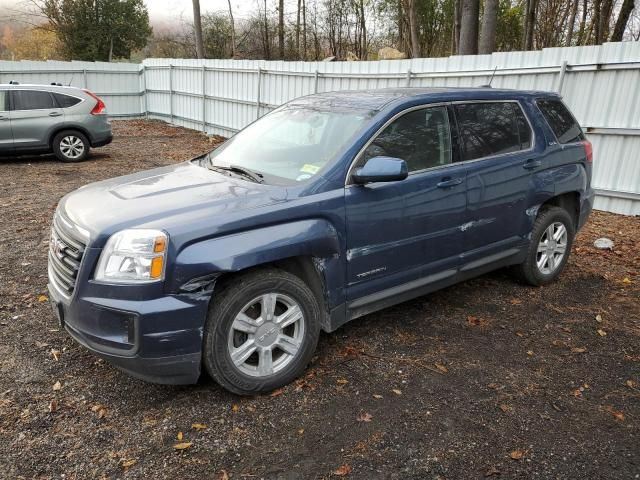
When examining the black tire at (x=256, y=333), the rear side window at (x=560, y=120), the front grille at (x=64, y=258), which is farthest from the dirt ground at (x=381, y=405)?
the rear side window at (x=560, y=120)

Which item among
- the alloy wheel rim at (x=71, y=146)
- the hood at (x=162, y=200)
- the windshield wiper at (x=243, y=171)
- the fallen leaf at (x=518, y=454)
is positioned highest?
the windshield wiper at (x=243, y=171)

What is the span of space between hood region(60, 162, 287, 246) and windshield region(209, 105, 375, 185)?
245mm

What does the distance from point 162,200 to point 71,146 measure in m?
9.74

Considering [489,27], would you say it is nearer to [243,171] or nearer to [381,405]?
[243,171]

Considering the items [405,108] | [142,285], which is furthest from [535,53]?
[142,285]

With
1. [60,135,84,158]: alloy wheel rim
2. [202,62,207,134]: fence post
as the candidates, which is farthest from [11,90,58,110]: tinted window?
[202,62,207,134]: fence post

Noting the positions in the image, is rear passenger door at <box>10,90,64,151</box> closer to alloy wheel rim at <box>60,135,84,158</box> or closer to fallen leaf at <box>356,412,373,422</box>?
alloy wheel rim at <box>60,135,84,158</box>

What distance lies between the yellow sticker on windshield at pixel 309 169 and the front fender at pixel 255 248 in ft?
1.26

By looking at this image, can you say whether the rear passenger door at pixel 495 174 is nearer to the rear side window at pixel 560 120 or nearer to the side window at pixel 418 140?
the side window at pixel 418 140

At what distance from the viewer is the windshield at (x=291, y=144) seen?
140 inches

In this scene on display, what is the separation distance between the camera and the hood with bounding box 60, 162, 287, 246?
2.92 m

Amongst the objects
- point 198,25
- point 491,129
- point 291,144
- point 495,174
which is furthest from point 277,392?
point 198,25

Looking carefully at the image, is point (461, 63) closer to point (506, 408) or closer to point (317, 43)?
point (506, 408)

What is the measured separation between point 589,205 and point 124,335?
4.70 metres
